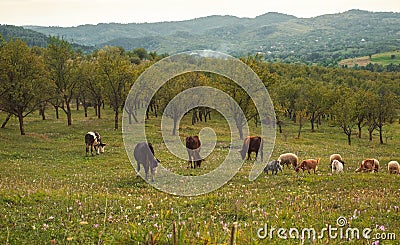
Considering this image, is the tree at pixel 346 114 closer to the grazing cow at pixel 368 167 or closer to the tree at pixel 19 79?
the grazing cow at pixel 368 167

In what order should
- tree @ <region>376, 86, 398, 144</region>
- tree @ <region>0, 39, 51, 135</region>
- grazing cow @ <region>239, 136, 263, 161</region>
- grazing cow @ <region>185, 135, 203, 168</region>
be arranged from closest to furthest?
1. grazing cow @ <region>185, 135, 203, 168</region>
2. grazing cow @ <region>239, 136, 263, 161</region>
3. tree @ <region>0, 39, 51, 135</region>
4. tree @ <region>376, 86, 398, 144</region>

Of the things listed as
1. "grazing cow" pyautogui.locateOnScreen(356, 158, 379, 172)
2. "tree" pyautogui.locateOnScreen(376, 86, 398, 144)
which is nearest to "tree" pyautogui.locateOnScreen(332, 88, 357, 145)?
"tree" pyautogui.locateOnScreen(376, 86, 398, 144)

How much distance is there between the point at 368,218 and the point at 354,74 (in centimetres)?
16615

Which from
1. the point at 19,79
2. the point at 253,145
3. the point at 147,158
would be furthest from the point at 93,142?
the point at 19,79

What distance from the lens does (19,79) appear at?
147ft

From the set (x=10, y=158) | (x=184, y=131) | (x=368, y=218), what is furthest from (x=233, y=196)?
(x=184, y=131)

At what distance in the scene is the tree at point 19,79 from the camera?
43250 mm

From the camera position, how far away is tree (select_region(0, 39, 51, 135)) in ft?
142

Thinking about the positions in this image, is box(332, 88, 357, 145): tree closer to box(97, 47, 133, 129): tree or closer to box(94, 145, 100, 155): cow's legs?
box(97, 47, 133, 129): tree

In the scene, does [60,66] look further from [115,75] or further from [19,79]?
[19,79]

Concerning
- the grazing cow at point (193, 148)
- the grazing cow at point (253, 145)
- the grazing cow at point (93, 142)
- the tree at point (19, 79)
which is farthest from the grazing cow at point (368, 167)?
the tree at point (19, 79)

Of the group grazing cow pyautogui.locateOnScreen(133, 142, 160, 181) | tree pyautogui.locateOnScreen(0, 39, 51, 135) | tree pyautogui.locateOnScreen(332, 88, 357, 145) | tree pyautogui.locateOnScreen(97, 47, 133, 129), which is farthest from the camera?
tree pyautogui.locateOnScreen(332, 88, 357, 145)

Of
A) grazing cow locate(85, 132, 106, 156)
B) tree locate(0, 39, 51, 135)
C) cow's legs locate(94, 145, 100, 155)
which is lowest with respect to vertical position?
cow's legs locate(94, 145, 100, 155)

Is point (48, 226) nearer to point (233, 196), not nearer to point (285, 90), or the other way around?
point (233, 196)
